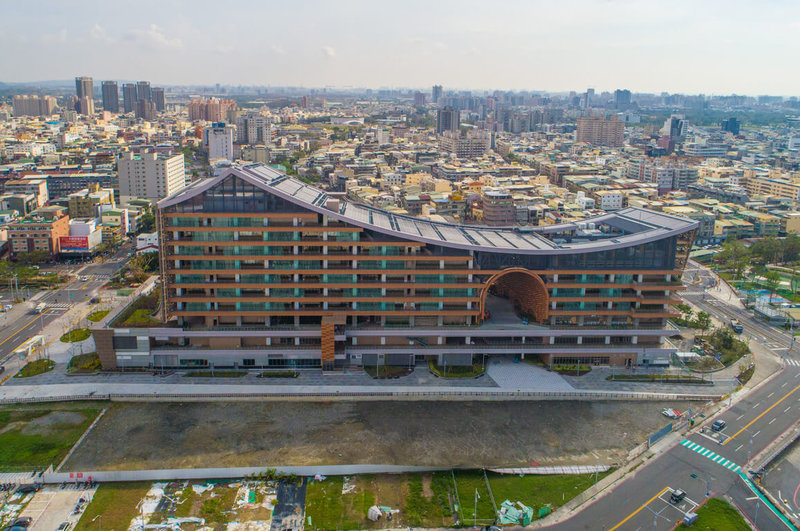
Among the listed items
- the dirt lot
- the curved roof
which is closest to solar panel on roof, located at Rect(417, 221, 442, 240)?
the curved roof

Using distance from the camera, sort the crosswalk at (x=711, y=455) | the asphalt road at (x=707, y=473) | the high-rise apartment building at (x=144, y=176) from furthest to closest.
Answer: the high-rise apartment building at (x=144, y=176) → the crosswalk at (x=711, y=455) → the asphalt road at (x=707, y=473)

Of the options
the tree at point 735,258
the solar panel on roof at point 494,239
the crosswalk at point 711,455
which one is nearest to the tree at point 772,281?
the tree at point 735,258

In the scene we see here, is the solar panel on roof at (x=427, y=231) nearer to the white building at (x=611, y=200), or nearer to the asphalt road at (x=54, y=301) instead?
the asphalt road at (x=54, y=301)

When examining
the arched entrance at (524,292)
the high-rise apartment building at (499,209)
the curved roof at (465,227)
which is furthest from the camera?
the high-rise apartment building at (499,209)

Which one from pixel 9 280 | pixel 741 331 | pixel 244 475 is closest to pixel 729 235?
pixel 741 331

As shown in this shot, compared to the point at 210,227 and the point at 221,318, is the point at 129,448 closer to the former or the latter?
the point at 221,318

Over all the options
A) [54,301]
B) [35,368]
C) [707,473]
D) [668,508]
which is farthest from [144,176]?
[668,508]
